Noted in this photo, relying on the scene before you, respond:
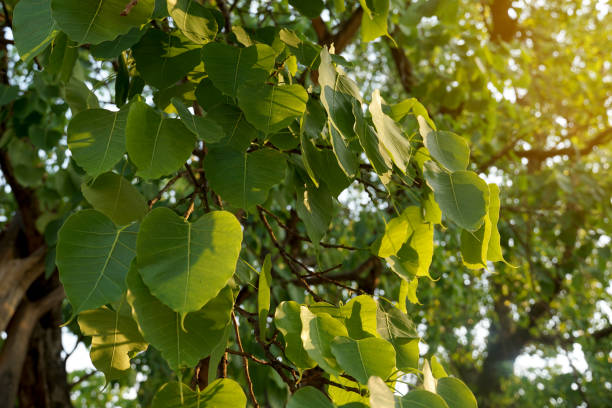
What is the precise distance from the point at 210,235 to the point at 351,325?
8.7 inches

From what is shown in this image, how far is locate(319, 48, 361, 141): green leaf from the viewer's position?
2.20 feet

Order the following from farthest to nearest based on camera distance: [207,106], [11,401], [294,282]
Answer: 1. [11,401]
2. [294,282]
3. [207,106]

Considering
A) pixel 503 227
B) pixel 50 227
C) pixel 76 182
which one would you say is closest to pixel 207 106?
Answer: pixel 76 182

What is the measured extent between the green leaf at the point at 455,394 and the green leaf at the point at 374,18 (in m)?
0.55

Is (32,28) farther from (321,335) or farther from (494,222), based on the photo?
(494,222)

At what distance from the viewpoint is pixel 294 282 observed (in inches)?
76.7

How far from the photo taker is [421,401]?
534 mm

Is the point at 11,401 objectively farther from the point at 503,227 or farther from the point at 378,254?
the point at 503,227

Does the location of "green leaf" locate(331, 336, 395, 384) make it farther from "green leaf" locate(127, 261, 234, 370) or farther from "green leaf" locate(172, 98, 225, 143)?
"green leaf" locate(172, 98, 225, 143)

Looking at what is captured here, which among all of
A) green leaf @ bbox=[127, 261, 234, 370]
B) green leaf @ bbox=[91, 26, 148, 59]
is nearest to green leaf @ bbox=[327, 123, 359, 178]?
green leaf @ bbox=[127, 261, 234, 370]

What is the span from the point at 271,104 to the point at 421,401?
0.39m

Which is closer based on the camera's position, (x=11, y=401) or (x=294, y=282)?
(x=294, y=282)

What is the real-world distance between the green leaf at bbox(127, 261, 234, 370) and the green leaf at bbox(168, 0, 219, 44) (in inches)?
13.9

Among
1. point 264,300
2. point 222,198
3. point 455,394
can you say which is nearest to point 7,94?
point 222,198
